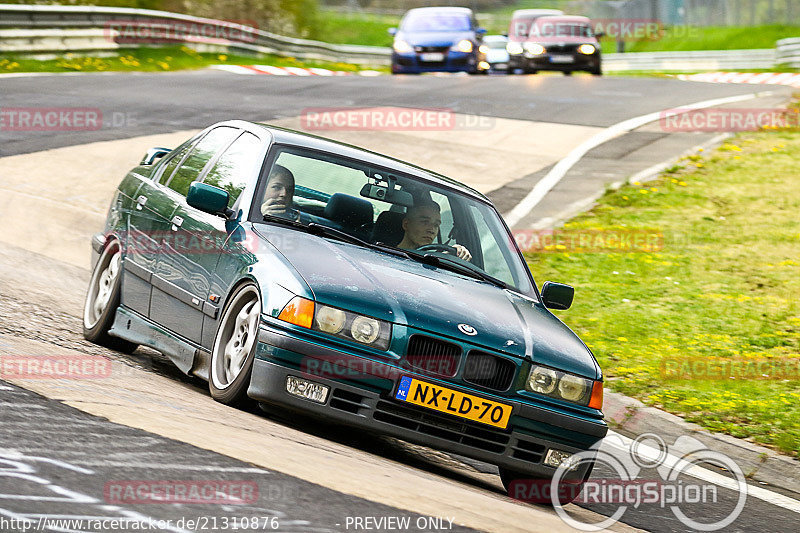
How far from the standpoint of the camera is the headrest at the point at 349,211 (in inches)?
271

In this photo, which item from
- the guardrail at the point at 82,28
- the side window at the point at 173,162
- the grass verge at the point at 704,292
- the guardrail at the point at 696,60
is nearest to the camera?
the side window at the point at 173,162

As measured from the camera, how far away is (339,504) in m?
4.55

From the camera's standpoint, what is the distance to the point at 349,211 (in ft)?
22.7

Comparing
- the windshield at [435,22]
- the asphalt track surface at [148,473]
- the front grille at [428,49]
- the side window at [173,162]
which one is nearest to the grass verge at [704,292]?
the asphalt track surface at [148,473]

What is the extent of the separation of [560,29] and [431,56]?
4397 millimetres

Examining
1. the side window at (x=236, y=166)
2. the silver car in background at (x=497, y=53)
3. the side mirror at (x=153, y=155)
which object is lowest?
the silver car in background at (x=497, y=53)

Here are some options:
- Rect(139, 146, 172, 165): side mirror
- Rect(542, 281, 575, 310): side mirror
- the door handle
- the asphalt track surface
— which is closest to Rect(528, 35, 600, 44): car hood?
the asphalt track surface

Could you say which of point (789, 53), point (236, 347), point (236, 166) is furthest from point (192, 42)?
point (236, 347)

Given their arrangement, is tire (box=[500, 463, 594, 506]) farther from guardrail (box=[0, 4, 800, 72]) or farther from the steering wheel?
guardrail (box=[0, 4, 800, 72])

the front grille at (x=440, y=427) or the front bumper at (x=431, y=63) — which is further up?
the front bumper at (x=431, y=63)

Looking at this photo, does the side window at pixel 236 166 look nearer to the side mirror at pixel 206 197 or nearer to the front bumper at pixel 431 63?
the side mirror at pixel 206 197

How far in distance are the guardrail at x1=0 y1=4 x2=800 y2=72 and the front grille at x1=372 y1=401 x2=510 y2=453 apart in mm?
20605

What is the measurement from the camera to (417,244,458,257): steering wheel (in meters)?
6.99

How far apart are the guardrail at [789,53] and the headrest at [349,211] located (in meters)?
34.3
